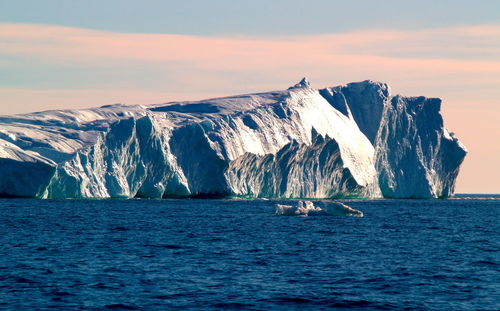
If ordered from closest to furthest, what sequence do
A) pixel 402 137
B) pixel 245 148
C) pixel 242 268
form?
pixel 242 268 < pixel 245 148 < pixel 402 137

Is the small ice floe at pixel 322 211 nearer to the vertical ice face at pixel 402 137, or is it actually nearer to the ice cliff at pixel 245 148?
the ice cliff at pixel 245 148

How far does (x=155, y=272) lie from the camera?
23.8 meters

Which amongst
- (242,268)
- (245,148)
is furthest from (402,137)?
(242,268)

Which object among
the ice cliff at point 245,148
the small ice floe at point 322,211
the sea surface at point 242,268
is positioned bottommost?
the sea surface at point 242,268

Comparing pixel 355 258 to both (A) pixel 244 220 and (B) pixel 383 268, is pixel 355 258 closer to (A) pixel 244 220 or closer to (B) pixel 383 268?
(B) pixel 383 268

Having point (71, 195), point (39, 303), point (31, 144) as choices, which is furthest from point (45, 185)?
point (39, 303)

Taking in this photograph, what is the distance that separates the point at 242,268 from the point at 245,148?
56507 millimetres

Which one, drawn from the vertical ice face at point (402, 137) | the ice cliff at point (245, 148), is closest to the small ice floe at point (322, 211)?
the ice cliff at point (245, 148)

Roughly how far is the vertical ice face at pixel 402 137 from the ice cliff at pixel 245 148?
14 centimetres

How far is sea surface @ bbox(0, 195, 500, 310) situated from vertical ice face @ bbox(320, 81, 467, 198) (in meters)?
59.5

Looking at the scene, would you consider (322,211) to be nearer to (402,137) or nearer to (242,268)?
(242,268)

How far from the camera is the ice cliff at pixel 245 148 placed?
7444 centimetres

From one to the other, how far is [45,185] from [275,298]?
5625cm

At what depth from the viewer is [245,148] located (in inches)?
3199
